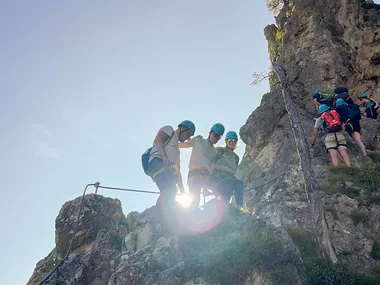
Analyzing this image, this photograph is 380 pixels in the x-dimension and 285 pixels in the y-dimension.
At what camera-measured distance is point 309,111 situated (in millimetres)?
17109

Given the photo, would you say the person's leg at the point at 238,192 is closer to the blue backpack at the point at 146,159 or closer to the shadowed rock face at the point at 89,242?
the blue backpack at the point at 146,159

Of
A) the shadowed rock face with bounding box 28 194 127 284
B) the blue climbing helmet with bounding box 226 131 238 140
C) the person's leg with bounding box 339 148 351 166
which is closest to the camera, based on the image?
the shadowed rock face with bounding box 28 194 127 284

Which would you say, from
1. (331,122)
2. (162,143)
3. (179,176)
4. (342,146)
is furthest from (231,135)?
(342,146)

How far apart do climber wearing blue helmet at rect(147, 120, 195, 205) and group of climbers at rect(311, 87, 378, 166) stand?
6.89 m

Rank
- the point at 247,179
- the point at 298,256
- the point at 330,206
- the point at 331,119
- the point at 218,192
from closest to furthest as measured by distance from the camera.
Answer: the point at 298,256
the point at 218,192
the point at 330,206
the point at 331,119
the point at 247,179

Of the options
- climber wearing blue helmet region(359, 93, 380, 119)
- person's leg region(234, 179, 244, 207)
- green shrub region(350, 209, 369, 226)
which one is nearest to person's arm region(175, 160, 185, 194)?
person's leg region(234, 179, 244, 207)

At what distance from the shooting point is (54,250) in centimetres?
1062

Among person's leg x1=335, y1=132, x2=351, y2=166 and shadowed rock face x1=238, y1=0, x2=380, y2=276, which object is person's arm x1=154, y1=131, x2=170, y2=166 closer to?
shadowed rock face x1=238, y1=0, x2=380, y2=276

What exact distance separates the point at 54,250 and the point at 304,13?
1847 centimetres

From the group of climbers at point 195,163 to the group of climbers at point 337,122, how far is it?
4.83m

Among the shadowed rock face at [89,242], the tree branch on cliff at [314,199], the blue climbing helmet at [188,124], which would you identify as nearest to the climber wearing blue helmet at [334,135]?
the tree branch on cliff at [314,199]

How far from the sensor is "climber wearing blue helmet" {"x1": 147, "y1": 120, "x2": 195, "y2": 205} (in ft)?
27.5

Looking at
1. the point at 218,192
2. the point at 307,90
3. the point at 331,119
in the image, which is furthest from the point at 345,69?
the point at 218,192

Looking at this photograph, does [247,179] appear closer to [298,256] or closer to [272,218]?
[272,218]
